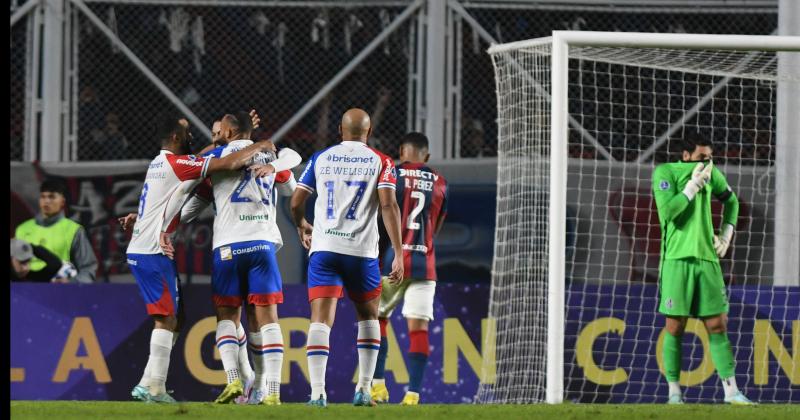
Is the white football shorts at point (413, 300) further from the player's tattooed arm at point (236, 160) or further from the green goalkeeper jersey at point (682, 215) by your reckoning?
the player's tattooed arm at point (236, 160)

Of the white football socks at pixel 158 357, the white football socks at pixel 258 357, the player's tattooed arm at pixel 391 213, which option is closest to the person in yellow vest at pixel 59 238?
the white football socks at pixel 158 357

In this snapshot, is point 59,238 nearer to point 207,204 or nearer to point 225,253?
point 207,204

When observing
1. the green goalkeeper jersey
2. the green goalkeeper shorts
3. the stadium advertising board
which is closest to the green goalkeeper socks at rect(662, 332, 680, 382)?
the green goalkeeper shorts

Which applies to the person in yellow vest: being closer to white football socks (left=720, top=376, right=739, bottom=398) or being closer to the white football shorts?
the white football shorts

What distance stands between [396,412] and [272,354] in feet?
3.01

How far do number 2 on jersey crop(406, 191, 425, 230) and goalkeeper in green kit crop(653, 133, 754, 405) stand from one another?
61.6 inches

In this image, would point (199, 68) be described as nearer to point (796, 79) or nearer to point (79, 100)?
point (79, 100)

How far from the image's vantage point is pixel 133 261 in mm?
8812

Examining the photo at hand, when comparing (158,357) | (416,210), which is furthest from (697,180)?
(158,357)

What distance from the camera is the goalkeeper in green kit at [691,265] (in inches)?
386

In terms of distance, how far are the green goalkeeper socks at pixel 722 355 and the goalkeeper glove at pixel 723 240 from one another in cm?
58

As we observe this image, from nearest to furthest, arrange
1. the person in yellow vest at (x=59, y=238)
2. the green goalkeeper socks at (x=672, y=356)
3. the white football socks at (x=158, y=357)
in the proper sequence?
the white football socks at (x=158, y=357)
the green goalkeeper socks at (x=672, y=356)
the person in yellow vest at (x=59, y=238)

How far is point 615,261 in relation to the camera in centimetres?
1284

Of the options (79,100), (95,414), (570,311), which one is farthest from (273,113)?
(95,414)
